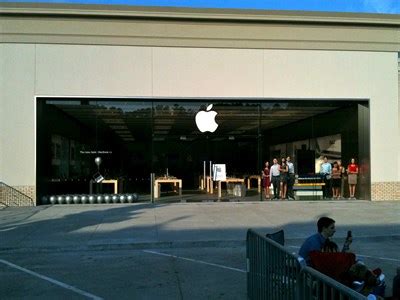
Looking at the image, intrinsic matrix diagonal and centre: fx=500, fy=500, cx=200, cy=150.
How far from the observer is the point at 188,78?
18578mm

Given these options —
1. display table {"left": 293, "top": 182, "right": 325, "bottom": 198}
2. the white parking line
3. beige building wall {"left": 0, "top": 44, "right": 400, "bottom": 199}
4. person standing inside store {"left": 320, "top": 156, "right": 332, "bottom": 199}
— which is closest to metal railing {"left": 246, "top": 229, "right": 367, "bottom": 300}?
the white parking line

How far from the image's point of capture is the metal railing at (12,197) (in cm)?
1750

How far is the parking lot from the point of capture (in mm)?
7219

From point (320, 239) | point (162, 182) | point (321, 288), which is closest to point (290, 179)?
point (162, 182)

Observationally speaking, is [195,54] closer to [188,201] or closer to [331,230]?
[188,201]

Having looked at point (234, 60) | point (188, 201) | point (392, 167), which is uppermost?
point (234, 60)

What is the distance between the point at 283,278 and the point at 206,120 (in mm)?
15220

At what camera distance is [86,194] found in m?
19.1

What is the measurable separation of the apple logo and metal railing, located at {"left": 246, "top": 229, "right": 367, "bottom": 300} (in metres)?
13.6

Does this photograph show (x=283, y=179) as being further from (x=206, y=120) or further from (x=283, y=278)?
(x=283, y=278)

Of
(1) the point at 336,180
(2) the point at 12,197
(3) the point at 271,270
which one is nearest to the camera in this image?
(3) the point at 271,270

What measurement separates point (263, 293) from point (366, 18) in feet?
52.5

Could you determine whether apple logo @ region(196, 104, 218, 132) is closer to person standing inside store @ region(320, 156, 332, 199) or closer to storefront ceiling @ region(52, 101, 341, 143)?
storefront ceiling @ region(52, 101, 341, 143)

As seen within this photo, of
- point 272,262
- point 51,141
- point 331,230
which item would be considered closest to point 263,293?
point 272,262
